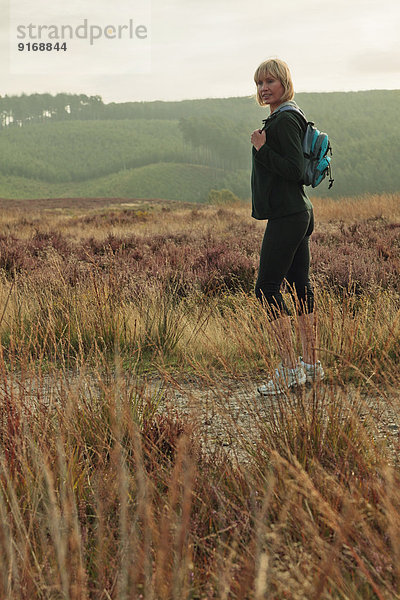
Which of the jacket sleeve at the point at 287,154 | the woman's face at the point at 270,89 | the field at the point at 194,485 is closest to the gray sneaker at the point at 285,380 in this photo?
the field at the point at 194,485

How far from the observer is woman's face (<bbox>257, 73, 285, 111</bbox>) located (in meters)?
3.35

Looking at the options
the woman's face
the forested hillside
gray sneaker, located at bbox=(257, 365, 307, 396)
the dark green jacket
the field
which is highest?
the forested hillside

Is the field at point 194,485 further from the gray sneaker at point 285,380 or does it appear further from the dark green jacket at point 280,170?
the dark green jacket at point 280,170

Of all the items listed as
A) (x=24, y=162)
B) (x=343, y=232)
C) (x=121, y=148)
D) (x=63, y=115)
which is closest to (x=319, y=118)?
(x=121, y=148)

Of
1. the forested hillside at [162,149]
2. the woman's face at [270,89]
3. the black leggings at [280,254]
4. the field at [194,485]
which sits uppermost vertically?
the forested hillside at [162,149]

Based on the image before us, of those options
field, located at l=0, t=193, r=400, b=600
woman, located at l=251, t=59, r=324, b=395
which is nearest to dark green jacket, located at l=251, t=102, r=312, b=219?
woman, located at l=251, t=59, r=324, b=395

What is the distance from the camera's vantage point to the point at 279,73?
3334mm

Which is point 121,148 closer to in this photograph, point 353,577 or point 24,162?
point 24,162

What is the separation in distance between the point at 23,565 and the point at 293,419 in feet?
3.90

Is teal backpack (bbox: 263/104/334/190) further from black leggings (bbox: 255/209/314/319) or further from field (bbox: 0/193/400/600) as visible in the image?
field (bbox: 0/193/400/600)

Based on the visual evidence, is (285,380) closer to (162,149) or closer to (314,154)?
(314,154)

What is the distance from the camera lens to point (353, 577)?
4.70ft

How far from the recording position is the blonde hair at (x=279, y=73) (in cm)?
333

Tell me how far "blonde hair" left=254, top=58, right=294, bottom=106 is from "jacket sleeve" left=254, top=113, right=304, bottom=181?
265 millimetres
